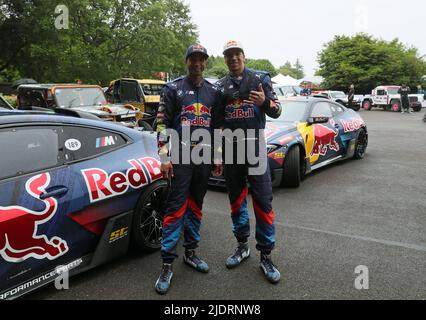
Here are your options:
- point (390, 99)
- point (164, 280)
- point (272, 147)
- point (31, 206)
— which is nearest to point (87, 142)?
point (31, 206)

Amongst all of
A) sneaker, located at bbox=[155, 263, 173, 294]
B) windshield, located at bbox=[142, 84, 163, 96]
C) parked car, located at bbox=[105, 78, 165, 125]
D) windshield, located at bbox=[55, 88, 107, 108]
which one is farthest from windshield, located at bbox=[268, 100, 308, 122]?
windshield, located at bbox=[142, 84, 163, 96]

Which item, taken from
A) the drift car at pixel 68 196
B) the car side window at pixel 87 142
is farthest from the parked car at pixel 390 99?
the car side window at pixel 87 142

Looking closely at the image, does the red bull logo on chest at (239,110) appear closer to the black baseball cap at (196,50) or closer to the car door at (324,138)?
the black baseball cap at (196,50)

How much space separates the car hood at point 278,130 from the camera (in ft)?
18.0

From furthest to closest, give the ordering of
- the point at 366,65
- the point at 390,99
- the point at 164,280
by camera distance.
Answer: the point at 366,65 < the point at 390,99 < the point at 164,280

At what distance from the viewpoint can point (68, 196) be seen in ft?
8.69

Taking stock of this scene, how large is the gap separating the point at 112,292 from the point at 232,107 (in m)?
1.72

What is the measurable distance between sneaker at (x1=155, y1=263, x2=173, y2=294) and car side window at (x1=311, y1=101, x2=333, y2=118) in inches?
172

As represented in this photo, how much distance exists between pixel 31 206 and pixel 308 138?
4.50 metres

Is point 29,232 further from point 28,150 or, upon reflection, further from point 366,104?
point 366,104

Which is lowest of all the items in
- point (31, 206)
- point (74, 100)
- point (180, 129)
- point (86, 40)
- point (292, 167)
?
point (292, 167)

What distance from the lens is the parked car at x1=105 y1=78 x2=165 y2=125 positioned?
42.8 ft
